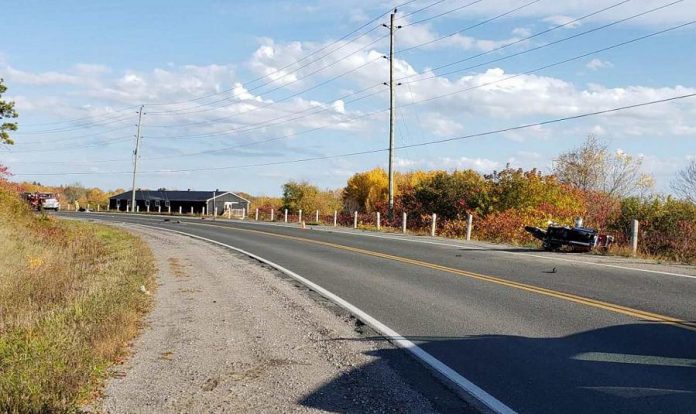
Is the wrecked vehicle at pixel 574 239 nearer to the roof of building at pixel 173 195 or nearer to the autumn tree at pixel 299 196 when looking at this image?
the autumn tree at pixel 299 196

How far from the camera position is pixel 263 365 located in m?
6.32

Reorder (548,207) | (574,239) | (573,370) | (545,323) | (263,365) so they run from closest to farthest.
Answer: (573,370) → (263,365) → (545,323) → (574,239) → (548,207)

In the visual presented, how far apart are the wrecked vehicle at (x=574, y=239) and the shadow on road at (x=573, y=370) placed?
35.9 feet

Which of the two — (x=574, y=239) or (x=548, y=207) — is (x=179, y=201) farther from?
(x=574, y=239)

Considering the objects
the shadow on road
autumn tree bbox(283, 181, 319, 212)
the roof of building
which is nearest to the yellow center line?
the shadow on road

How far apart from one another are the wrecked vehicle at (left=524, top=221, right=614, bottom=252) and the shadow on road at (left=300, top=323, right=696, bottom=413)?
10943 millimetres

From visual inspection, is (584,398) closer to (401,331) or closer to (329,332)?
(401,331)

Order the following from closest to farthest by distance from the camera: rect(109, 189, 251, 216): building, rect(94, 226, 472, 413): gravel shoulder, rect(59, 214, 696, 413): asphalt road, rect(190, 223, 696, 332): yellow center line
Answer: rect(94, 226, 472, 413): gravel shoulder < rect(59, 214, 696, 413): asphalt road < rect(190, 223, 696, 332): yellow center line < rect(109, 189, 251, 216): building

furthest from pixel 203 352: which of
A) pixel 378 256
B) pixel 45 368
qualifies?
pixel 378 256

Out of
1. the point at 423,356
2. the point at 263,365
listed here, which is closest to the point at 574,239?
the point at 423,356

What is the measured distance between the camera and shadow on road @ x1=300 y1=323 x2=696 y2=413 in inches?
197

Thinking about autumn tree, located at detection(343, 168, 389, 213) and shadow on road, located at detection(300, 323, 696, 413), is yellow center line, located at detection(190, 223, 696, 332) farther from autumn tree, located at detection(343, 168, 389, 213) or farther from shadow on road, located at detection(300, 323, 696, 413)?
autumn tree, located at detection(343, 168, 389, 213)

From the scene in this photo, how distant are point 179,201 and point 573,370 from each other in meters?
95.3

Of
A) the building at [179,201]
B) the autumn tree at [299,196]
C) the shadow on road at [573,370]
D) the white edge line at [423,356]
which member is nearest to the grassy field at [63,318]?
the shadow on road at [573,370]
